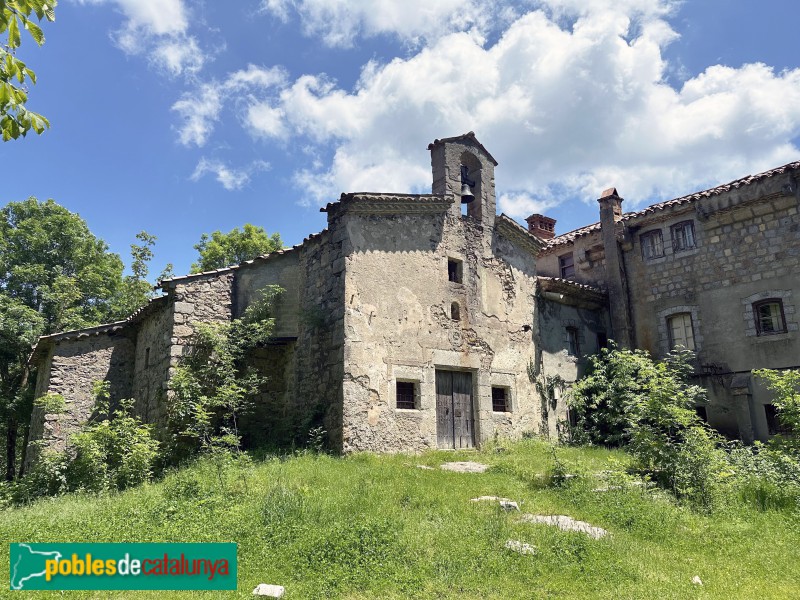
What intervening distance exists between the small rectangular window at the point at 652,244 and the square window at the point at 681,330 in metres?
2.08

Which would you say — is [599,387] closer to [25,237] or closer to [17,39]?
[17,39]

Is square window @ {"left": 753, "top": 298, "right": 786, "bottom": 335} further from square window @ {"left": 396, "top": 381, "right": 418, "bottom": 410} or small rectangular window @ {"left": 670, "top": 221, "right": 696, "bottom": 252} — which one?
square window @ {"left": 396, "top": 381, "right": 418, "bottom": 410}

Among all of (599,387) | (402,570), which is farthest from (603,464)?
(402,570)

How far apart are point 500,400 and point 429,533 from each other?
26.0 feet

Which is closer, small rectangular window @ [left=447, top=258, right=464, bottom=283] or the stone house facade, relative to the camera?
small rectangular window @ [left=447, top=258, right=464, bottom=283]

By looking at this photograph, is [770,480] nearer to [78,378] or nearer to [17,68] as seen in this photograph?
[17,68]

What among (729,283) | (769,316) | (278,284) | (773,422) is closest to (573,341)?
(729,283)

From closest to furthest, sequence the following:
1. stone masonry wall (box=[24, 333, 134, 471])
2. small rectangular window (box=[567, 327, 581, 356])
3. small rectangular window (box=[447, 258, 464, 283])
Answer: small rectangular window (box=[447, 258, 464, 283])
stone masonry wall (box=[24, 333, 134, 471])
small rectangular window (box=[567, 327, 581, 356])

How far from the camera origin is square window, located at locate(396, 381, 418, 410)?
13102 mm

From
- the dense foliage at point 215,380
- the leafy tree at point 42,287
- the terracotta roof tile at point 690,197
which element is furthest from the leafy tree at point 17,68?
the leafy tree at point 42,287

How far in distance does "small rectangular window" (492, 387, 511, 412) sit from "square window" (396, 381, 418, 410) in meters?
2.60

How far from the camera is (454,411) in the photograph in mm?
13812

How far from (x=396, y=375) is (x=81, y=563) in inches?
303

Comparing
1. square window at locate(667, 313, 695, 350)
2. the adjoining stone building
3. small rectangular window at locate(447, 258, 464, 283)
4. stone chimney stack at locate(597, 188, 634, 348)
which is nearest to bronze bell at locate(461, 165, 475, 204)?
the adjoining stone building
